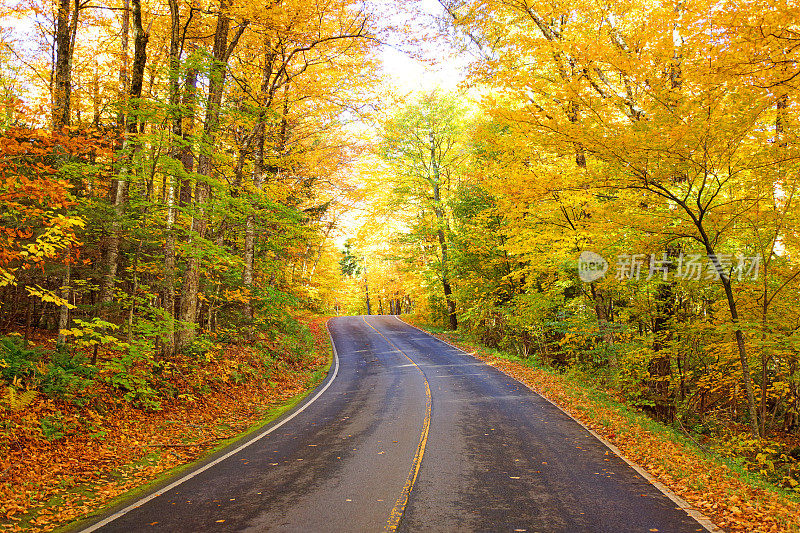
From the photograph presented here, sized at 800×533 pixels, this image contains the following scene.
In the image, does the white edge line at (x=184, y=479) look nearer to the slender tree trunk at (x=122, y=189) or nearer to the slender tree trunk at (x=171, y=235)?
the slender tree trunk at (x=171, y=235)

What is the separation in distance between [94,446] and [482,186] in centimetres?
1175

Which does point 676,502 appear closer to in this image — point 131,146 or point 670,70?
point 670,70

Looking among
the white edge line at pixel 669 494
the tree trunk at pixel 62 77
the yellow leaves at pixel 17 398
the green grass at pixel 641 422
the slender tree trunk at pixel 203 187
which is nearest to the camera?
the white edge line at pixel 669 494

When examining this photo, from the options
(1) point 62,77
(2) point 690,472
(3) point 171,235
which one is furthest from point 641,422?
(1) point 62,77

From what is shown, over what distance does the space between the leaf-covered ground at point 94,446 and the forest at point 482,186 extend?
0.11m

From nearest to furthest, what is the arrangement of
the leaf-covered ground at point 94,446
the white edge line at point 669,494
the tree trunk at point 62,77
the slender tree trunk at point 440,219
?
the white edge line at point 669,494
the leaf-covered ground at point 94,446
the tree trunk at point 62,77
the slender tree trunk at point 440,219

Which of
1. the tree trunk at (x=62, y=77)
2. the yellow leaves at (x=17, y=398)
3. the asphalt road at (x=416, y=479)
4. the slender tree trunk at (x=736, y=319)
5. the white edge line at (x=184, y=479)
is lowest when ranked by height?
the white edge line at (x=184, y=479)

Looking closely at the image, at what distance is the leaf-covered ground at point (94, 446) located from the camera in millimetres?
5805

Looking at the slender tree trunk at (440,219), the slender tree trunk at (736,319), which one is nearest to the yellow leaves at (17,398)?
the slender tree trunk at (736,319)

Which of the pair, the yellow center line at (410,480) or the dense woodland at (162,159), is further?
the dense woodland at (162,159)

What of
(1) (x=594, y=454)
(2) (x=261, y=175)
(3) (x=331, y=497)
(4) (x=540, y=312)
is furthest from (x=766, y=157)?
(2) (x=261, y=175)

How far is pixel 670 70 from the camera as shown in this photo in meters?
10.3

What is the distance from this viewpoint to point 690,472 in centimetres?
682

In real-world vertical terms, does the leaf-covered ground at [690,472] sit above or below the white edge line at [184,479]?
above
